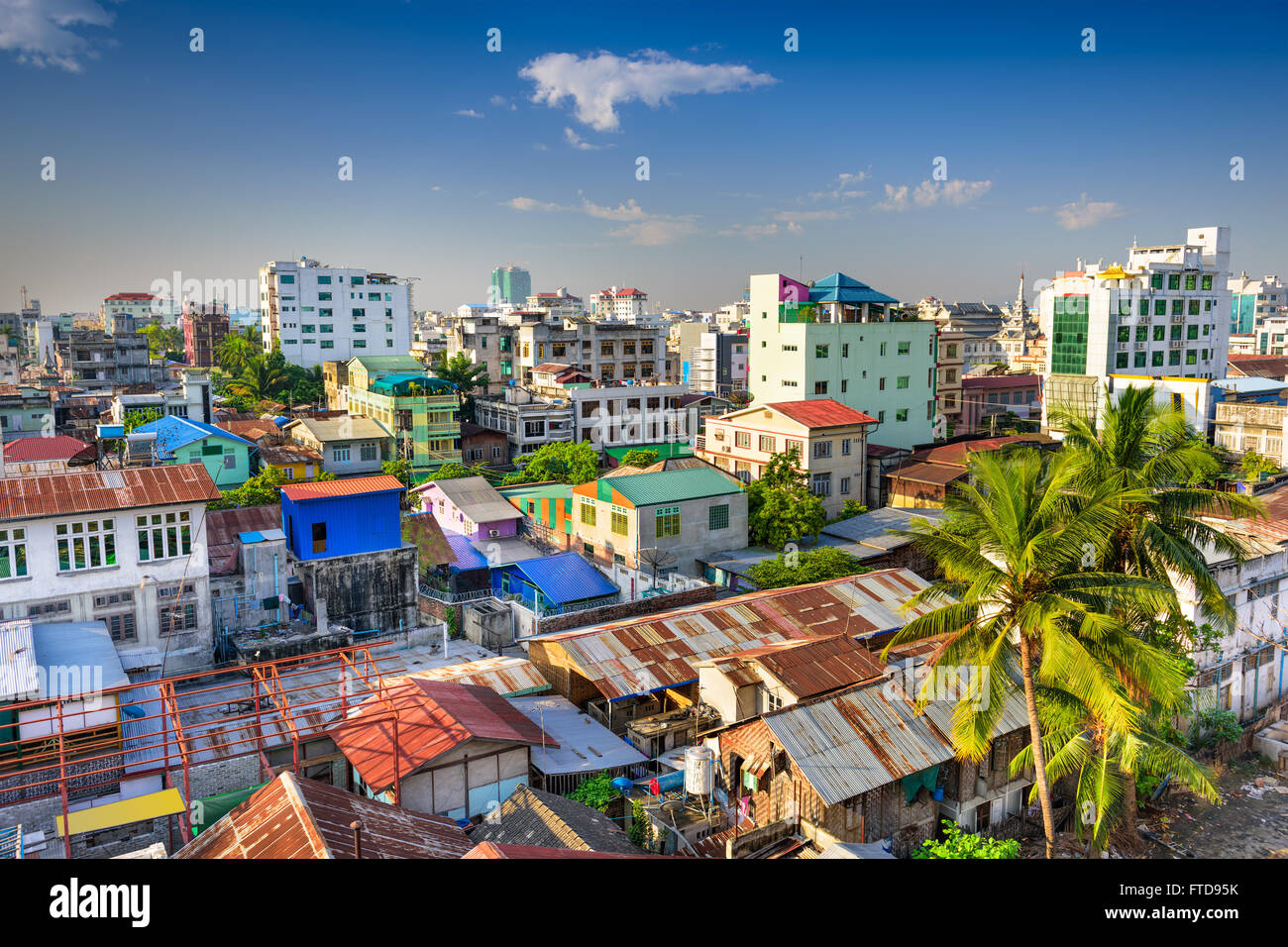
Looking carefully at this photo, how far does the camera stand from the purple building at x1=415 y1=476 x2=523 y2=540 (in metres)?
21.7

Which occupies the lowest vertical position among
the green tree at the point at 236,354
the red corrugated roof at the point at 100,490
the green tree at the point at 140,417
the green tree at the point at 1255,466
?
the green tree at the point at 1255,466

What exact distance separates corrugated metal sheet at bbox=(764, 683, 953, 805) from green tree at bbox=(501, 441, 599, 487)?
17.3m

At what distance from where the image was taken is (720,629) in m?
13.5

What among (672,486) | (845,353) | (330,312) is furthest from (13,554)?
(330,312)

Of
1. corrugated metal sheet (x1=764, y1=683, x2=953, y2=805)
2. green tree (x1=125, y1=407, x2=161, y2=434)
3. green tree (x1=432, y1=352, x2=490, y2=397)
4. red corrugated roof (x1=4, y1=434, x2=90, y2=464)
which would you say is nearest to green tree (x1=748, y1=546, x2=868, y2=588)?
corrugated metal sheet (x1=764, y1=683, x2=953, y2=805)

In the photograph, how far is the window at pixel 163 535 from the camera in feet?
43.3

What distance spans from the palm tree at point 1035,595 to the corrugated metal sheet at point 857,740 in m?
1.03

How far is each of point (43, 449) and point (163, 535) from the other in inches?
633

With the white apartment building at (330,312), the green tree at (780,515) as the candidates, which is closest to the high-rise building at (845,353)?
the green tree at (780,515)

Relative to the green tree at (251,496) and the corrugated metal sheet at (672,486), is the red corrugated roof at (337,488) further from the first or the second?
the green tree at (251,496)

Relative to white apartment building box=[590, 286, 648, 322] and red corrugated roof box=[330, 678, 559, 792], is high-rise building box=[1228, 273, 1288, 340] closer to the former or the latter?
white apartment building box=[590, 286, 648, 322]
